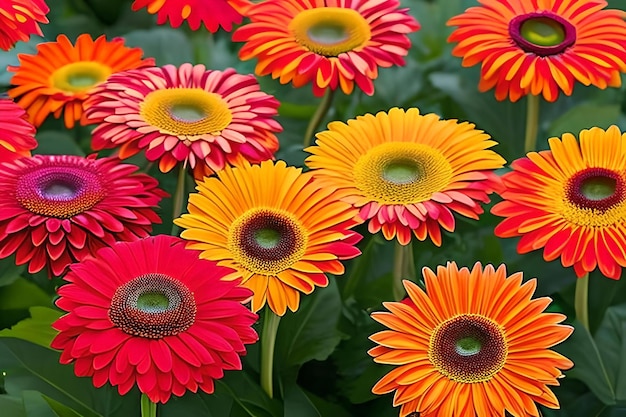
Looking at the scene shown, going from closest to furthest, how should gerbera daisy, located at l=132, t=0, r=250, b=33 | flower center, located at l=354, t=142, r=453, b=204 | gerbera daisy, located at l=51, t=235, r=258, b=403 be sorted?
1. gerbera daisy, located at l=51, t=235, r=258, b=403
2. flower center, located at l=354, t=142, r=453, b=204
3. gerbera daisy, located at l=132, t=0, r=250, b=33

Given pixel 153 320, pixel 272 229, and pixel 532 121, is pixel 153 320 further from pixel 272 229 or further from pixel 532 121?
pixel 532 121

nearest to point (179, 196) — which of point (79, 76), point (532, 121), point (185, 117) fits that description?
point (185, 117)

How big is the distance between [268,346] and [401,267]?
0.33ft

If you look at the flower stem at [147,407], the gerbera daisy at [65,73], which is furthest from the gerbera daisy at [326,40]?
the flower stem at [147,407]

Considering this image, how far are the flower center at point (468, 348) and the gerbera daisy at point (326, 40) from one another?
0.19 meters

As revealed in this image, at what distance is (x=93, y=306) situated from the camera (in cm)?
46

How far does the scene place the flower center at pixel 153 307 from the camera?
0.46 metres

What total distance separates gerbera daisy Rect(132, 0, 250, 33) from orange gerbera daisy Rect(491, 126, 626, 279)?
9.2 inches

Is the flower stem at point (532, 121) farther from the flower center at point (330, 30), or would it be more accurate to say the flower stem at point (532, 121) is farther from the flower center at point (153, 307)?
the flower center at point (153, 307)

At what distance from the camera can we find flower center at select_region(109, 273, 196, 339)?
0.46 meters

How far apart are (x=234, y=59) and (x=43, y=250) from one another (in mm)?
383

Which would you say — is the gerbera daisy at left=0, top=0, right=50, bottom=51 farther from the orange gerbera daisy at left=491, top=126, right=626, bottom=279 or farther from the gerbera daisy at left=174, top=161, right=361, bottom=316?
the orange gerbera daisy at left=491, top=126, right=626, bottom=279

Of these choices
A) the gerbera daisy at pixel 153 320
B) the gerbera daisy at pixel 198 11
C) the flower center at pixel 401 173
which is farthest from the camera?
the gerbera daisy at pixel 198 11

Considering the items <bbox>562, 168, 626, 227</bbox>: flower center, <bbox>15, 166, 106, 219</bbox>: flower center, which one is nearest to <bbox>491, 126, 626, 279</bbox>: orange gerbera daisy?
<bbox>562, 168, 626, 227</bbox>: flower center
